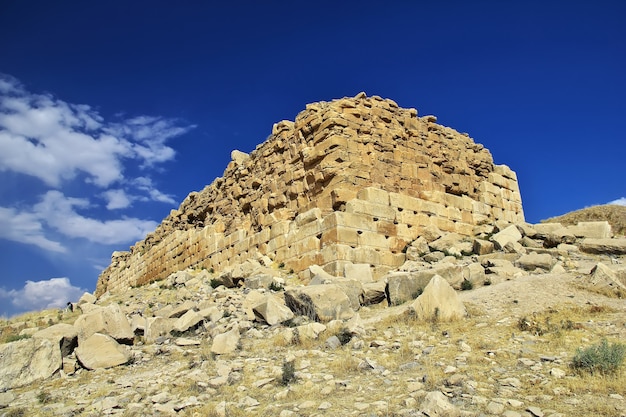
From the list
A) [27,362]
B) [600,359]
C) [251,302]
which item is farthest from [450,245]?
[27,362]

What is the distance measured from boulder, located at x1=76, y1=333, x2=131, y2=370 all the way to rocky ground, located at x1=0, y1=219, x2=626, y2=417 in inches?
3.9

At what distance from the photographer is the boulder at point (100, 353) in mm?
6293

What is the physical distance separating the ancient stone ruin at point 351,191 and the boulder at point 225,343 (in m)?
3.99

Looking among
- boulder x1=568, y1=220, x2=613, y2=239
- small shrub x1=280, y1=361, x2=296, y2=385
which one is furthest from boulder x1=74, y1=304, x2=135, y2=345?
boulder x1=568, y1=220, x2=613, y2=239

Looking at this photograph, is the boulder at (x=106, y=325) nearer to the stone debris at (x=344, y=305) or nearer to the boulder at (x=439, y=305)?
the stone debris at (x=344, y=305)

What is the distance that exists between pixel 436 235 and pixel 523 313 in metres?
5.58

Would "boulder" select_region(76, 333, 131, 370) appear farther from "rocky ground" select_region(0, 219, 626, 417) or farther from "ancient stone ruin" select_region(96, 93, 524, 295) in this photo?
"ancient stone ruin" select_region(96, 93, 524, 295)

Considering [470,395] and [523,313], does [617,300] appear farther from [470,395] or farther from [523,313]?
[470,395]

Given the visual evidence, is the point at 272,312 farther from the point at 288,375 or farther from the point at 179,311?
the point at 288,375

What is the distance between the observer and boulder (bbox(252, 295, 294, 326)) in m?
7.45

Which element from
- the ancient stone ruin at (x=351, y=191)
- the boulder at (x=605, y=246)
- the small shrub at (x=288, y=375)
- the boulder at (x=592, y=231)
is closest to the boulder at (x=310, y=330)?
the small shrub at (x=288, y=375)

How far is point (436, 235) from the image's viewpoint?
39.2 feet

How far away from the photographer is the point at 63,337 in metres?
6.70

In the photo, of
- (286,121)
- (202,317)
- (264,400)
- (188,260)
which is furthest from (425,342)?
(188,260)
